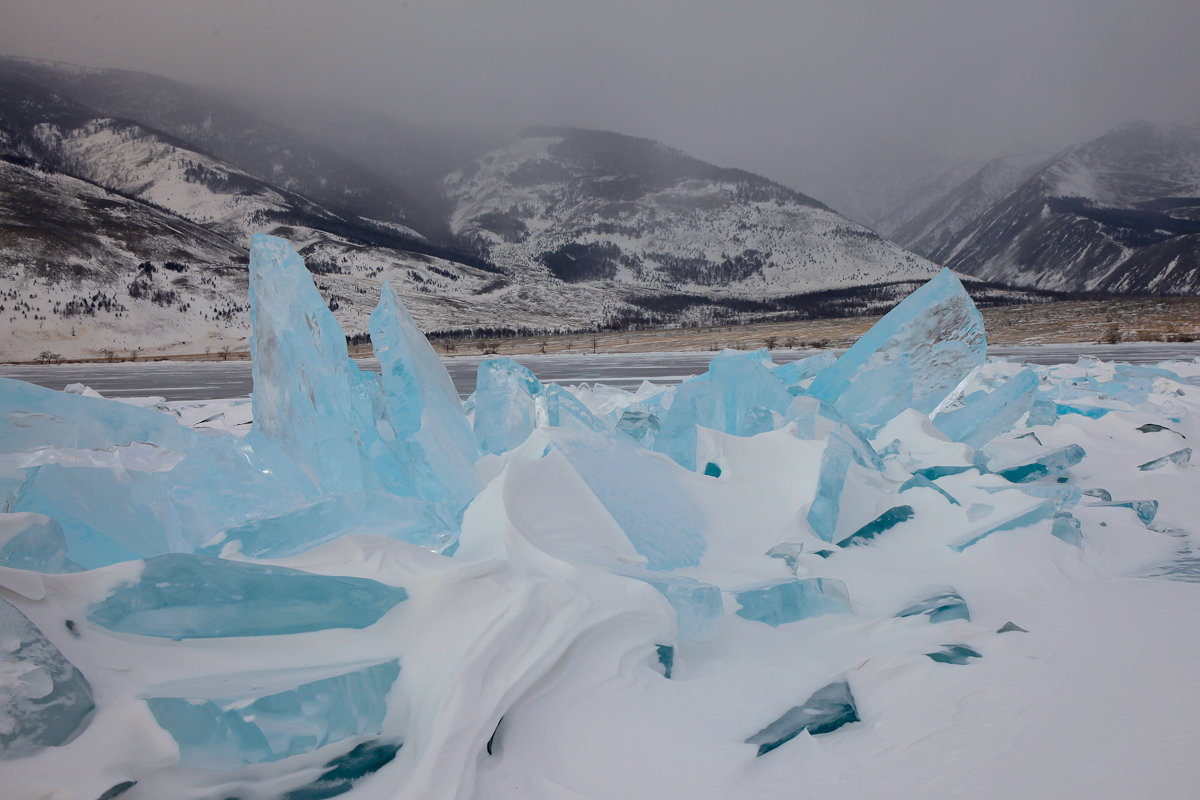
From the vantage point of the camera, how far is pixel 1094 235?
140375 millimetres

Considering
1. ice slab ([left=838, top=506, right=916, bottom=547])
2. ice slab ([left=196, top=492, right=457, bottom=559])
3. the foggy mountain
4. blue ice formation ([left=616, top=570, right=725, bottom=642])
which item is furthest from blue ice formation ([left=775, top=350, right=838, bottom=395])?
the foggy mountain

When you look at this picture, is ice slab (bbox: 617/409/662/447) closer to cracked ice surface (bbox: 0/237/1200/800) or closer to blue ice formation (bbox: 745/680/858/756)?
cracked ice surface (bbox: 0/237/1200/800)

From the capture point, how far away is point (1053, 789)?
3.58ft

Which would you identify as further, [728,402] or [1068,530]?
[728,402]

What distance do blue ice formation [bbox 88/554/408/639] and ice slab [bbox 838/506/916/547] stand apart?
6.20ft

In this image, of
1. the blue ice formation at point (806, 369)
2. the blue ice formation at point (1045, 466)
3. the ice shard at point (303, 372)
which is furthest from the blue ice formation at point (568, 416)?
the blue ice formation at point (806, 369)

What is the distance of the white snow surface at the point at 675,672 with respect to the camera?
3.78 feet

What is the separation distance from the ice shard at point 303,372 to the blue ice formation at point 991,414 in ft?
12.7

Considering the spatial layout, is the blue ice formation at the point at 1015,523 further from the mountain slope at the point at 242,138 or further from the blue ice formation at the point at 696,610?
the mountain slope at the point at 242,138

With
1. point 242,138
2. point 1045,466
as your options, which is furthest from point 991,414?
point 242,138

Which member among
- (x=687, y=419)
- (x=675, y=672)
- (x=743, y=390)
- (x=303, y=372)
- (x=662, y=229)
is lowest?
(x=675, y=672)

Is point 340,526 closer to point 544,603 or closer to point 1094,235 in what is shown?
point 544,603

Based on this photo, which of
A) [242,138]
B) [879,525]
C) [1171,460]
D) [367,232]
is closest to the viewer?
[879,525]

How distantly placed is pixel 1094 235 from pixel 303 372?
182 meters
